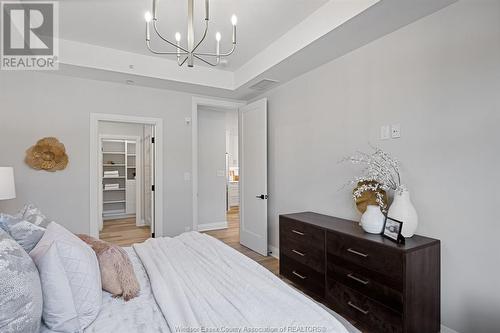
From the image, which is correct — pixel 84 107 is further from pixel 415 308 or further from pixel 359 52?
pixel 415 308

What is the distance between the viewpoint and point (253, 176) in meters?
4.04

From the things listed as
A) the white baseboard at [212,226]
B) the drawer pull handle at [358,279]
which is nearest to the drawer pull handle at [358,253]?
the drawer pull handle at [358,279]

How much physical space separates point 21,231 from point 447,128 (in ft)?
9.21

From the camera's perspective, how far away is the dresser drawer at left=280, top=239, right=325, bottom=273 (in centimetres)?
243

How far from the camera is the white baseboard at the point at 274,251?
146 inches

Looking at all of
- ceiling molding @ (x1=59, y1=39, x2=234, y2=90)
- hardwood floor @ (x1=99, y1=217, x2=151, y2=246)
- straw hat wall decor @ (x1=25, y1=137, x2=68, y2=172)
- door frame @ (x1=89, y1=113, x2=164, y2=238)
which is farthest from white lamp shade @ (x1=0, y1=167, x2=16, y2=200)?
hardwood floor @ (x1=99, y1=217, x2=151, y2=246)

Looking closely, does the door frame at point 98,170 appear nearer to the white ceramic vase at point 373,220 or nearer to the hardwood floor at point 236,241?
the hardwood floor at point 236,241

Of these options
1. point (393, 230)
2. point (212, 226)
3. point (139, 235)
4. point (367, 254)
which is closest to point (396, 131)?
point (393, 230)

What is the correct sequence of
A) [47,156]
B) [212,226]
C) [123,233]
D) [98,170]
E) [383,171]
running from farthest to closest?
[212,226] → [123,233] → [98,170] → [47,156] → [383,171]

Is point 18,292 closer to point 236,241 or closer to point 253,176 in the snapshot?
point 253,176

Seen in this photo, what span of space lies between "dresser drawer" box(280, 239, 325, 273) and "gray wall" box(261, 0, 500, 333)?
56 cm

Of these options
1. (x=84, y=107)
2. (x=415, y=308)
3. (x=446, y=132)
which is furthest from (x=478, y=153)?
(x=84, y=107)

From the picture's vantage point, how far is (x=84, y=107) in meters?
3.42

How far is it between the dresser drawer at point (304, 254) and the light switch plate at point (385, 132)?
1.22 metres
